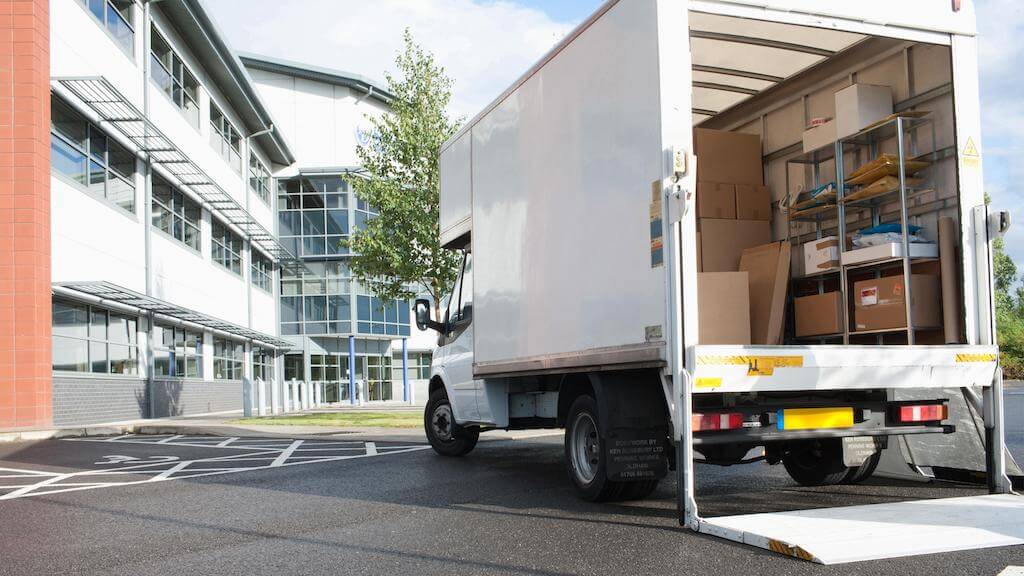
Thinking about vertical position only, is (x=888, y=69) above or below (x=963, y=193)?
above

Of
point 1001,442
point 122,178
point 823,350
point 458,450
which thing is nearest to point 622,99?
point 823,350

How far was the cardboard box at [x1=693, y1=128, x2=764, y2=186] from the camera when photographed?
8305mm

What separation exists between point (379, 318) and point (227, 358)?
12.6 metres

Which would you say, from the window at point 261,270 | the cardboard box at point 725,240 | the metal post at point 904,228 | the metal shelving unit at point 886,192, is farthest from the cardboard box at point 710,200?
the window at point 261,270

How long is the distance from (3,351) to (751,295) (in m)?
15.0

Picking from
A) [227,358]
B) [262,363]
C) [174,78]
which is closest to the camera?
[174,78]

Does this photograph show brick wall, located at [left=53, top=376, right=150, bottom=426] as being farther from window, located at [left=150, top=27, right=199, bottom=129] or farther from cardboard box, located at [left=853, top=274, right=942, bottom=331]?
cardboard box, located at [left=853, top=274, right=942, bottom=331]

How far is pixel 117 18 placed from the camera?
22781mm

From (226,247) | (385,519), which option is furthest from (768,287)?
(226,247)

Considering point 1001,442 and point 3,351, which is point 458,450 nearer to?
point 1001,442

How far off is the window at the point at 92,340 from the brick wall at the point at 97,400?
27cm

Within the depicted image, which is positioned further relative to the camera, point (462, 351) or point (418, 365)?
point (418, 365)

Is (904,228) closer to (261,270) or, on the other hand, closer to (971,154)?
(971,154)

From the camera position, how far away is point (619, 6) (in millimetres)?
6477
